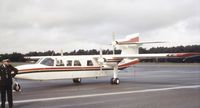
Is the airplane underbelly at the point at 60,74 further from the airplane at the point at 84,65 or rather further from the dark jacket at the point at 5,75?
the dark jacket at the point at 5,75

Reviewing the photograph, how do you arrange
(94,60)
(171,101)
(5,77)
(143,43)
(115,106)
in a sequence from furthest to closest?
1. (143,43)
2. (94,60)
3. (171,101)
4. (115,106)
5. (5,77)

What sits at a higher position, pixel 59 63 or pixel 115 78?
pixel 59 63

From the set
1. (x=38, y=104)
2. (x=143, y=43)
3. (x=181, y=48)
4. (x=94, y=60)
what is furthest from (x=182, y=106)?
(x=181, y=48)

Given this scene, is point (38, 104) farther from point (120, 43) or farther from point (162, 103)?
point (120, 43)

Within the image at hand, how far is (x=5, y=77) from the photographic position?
11914 millimetres

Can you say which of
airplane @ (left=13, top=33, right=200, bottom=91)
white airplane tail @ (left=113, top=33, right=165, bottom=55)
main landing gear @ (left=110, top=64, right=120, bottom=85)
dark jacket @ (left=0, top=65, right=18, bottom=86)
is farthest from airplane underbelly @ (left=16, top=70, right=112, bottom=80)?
dark jacket @ (left=0, top=65, right=18, bottom=86)

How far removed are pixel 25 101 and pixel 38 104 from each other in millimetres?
1245

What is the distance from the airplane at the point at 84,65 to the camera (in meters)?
20.4

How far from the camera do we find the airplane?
2044 cm

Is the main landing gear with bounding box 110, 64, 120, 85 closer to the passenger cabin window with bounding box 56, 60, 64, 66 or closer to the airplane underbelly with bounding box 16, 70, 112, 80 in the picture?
the airplane underbelly with bounding box 16, 70, 112, 80

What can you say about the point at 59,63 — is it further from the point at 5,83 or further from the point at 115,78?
the point at 5,83

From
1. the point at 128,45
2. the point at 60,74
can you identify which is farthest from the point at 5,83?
the point at 128,45

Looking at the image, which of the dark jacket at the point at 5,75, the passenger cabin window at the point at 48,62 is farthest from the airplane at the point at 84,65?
the dark jacket at the point at 5,75

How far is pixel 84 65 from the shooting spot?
23969 mm
